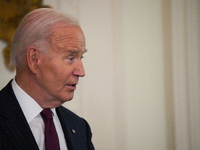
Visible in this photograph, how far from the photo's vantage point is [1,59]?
90.7 inches

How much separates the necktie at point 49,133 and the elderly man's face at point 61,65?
10 centimetres

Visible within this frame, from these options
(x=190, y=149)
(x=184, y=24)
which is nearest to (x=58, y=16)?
(x=184, y=24)

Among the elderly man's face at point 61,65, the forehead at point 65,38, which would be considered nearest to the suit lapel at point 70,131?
the elderly man's face at point 61,65

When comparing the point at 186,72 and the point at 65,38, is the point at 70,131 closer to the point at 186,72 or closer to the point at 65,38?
the point at 65,38

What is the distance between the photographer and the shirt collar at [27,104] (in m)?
1.41

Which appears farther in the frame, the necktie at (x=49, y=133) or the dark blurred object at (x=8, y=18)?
the dark blurred object at (x=8, y=18)

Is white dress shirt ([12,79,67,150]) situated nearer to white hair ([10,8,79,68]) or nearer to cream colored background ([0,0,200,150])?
white hair ([10,8,79,68])

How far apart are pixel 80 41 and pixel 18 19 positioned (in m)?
1.17

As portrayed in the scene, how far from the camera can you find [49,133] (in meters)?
1.45

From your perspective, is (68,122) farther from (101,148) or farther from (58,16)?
(101,148)

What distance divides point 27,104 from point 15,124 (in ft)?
0.53

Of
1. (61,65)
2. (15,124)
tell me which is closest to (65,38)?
(61,65)

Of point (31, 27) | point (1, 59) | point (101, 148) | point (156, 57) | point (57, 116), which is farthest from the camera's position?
point (156, 57)

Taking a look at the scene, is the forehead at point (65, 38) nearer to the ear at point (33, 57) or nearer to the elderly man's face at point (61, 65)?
the elderly man's face at point (61, 65)
